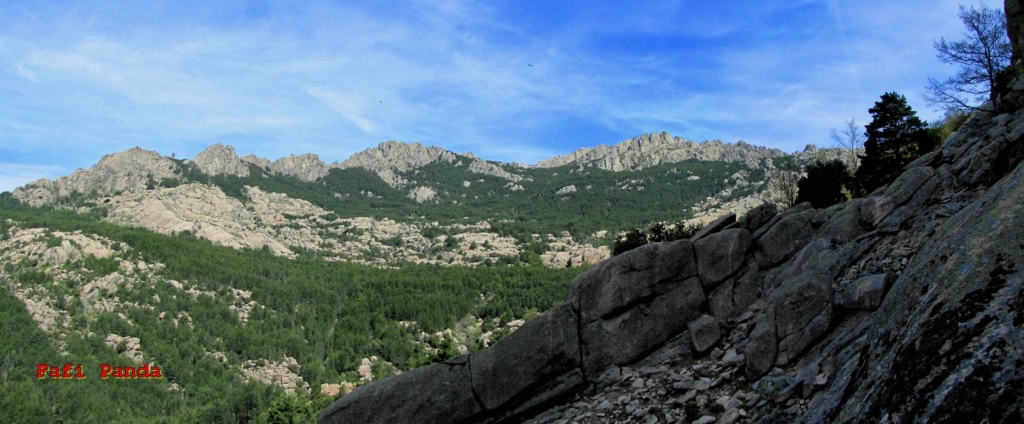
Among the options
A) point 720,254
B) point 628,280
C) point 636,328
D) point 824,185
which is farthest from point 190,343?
point 720,254

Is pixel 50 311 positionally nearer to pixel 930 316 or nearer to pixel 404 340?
pixel 404 340

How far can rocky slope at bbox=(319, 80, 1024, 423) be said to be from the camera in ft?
19.4

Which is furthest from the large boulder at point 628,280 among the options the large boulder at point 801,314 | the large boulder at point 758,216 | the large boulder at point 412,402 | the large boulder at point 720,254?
the large boulder at point 801,314

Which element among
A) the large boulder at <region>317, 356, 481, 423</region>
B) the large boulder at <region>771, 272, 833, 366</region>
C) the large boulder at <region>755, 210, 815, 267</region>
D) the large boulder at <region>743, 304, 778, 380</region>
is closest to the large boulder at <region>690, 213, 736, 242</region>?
the large boulder at <region>755, 210, 815, 267</region>

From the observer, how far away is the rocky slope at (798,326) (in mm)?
5910

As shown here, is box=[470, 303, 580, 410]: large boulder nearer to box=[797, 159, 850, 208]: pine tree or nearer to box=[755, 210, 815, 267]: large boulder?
box=[755, 210, 815, 267]: large boulder

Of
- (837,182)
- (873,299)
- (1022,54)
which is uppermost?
(1022,54)

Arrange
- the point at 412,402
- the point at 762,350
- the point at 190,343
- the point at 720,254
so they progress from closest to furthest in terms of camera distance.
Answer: the point at 762,350 → the point at 412,402 → the point at 720,254 → the point at 190,343

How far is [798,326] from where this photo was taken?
1357 centimetres

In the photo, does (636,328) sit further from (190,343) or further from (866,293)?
(190,343)

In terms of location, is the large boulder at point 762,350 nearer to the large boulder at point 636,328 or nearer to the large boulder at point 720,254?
the large boulder at point 636,328

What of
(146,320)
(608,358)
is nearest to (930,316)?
(608,358)

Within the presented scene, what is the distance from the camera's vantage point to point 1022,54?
78.6 ft

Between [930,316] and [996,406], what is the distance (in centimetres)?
186
